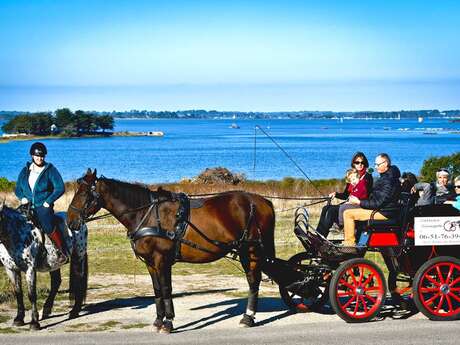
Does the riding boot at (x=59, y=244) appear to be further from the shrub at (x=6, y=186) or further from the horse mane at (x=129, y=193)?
the shrub at (x=6, y=186)

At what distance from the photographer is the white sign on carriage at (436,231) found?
433 inches

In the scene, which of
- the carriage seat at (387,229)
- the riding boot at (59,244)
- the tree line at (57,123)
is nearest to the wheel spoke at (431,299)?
the carriage seat at (387,229)

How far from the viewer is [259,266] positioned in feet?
37.3

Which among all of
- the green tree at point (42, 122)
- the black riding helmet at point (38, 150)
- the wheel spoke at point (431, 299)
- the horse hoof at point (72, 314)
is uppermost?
the green tree at point (42, 122)

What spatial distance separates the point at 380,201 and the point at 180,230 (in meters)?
2.89

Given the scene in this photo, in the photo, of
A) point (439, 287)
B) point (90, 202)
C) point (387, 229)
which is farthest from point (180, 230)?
point (439, 287)

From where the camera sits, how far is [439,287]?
10.9 m

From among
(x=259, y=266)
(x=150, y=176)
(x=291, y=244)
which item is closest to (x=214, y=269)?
(x=291, y=244)

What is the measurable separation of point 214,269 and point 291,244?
3722mm

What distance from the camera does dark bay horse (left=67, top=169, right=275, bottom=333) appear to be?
10695mm

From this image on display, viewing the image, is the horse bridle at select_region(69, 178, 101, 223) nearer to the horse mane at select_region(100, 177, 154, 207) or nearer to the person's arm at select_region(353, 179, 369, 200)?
the horse mane at select_region(100, 177, 154, 207)

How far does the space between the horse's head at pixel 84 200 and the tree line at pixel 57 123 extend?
161585 mm

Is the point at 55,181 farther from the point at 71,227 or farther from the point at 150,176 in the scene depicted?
the point at 150,176

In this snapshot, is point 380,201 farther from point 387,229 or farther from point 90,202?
point 90,202
